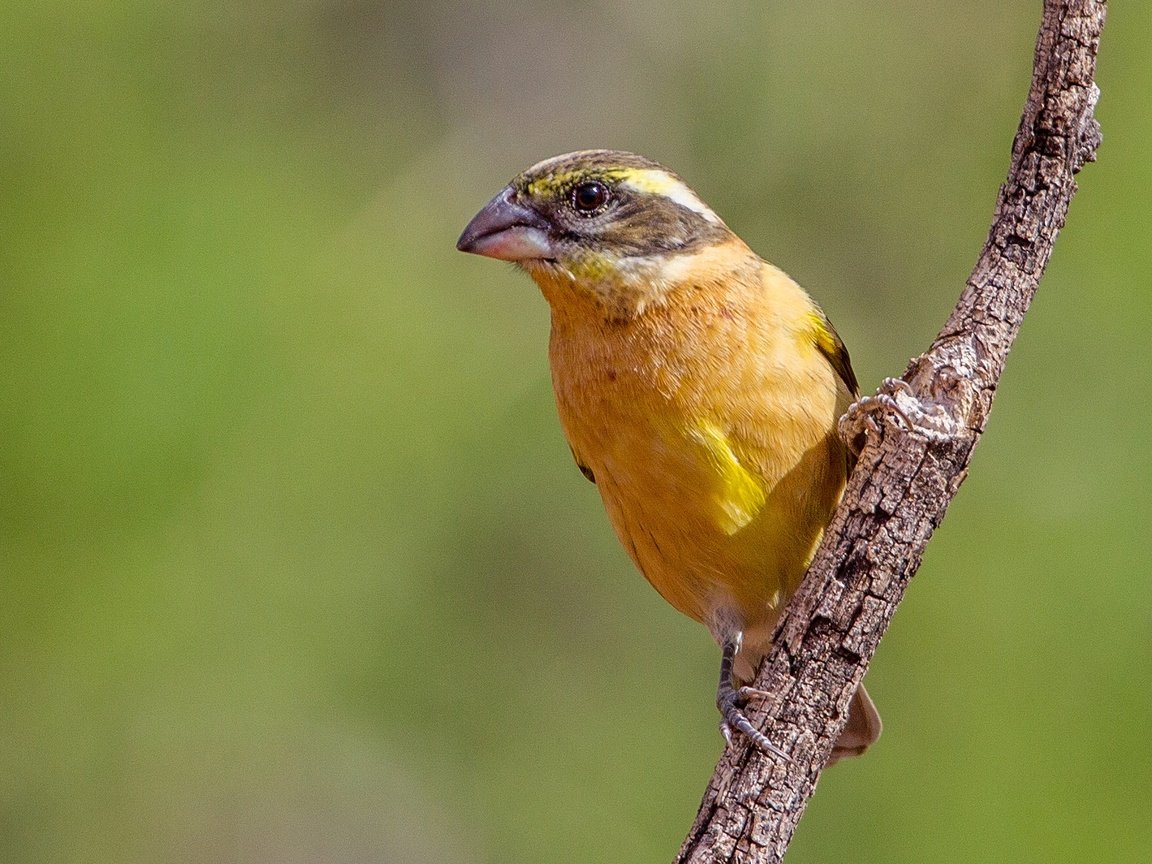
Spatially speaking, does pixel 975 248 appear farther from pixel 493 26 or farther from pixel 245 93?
pixel 245 93

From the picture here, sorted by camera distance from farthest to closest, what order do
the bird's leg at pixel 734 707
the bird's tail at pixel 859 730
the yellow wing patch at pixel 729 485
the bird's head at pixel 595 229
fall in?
the bird's tail at pixel 859 730
the bird's head at pixel 595 229
the yellow wing patch at pixel 729 485
the bird's leg at pixel 734 707

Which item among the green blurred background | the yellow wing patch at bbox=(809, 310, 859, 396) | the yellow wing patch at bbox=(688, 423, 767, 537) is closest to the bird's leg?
the yellow wing patch at bbox=(688, 423, 767, 537)

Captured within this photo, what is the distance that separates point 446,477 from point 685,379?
3736 millimetres

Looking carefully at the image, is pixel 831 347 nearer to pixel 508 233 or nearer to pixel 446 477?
pixel 508 233

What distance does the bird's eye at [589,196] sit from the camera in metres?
4.66

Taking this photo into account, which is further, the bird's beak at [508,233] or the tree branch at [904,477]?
the bird's beak at [508,233]

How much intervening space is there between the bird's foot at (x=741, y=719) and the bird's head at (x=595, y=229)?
1.23m

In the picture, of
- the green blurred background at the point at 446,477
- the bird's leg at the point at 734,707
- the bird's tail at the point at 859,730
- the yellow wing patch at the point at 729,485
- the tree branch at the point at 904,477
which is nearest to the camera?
the tree branch at the point at 904,477

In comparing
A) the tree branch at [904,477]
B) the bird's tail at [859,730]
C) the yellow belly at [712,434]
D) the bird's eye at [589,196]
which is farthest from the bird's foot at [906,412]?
the bird's tail at [859,730]

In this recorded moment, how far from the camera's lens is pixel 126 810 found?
25.2 ft

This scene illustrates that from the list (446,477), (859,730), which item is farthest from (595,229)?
(446,477)

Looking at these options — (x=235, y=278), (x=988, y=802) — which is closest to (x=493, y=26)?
(x=235, y=278)

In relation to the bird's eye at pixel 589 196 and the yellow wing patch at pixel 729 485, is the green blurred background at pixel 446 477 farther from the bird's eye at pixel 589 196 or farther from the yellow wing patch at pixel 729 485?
the bird's eye at pixel 589 196

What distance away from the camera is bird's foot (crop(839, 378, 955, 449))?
3.70 m
